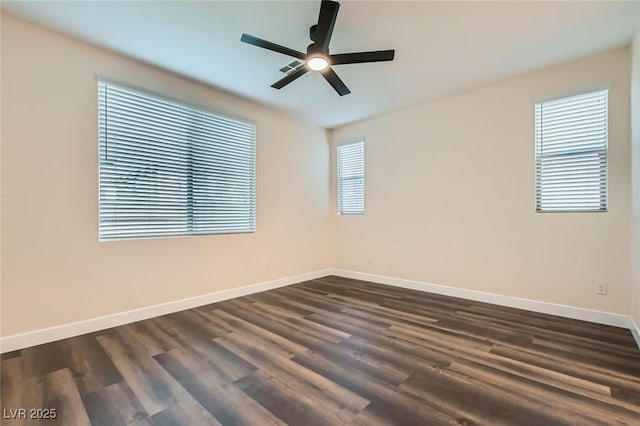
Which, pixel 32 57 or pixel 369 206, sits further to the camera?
pixel 369 206

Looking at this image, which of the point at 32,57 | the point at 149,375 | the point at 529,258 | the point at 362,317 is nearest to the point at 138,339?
the point at 149,375

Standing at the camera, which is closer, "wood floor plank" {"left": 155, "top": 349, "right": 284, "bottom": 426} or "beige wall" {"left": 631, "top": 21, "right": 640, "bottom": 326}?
"wood floor plank" {"left": 155, "top": 349, "right": 284, "bottom": 426}

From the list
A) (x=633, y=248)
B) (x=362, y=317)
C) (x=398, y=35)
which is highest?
(x=398, y=35)

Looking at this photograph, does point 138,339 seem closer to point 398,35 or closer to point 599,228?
point 398,35

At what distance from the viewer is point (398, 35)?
2783 millimetres

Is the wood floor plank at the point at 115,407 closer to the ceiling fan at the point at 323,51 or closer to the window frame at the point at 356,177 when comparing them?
the ceiling fan at the point at 323,51

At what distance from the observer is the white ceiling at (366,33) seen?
2430mm

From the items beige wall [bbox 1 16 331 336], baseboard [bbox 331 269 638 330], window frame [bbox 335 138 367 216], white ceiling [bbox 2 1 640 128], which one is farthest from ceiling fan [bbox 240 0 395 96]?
baseboard [bbox 331 269 638 330]

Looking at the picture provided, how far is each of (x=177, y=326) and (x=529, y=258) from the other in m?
4.13

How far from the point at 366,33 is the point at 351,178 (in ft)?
9.71

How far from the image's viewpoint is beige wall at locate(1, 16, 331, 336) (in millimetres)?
2570

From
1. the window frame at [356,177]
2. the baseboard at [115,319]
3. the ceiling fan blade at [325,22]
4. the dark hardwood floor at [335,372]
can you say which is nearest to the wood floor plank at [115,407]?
the dark hardwood floor at [335,372]

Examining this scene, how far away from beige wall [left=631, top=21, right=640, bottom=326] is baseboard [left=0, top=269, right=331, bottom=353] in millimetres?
4190

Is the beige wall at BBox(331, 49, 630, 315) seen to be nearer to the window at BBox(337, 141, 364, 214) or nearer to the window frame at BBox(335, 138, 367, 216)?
the window frame at BBox(335, 138, 367, 216)
